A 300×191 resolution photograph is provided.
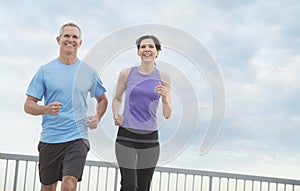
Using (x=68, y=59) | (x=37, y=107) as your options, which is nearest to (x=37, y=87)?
(x=37, y=107)

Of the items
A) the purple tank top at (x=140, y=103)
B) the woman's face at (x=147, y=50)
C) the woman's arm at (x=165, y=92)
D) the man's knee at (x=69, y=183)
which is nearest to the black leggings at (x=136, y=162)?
the purple tank top at (x=140, y=103)

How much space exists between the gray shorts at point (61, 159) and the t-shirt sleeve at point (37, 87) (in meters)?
0.44

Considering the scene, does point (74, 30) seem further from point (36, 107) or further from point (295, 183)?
point (295, 183)

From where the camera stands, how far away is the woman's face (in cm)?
433

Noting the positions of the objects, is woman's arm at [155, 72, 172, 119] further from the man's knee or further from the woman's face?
the man's knee

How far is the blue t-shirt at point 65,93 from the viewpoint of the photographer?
4.18 metres

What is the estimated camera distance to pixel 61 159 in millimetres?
4301

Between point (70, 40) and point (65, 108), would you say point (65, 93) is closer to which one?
point (65, 108)

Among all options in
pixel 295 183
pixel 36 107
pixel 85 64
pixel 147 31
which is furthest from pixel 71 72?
pixel 295 183

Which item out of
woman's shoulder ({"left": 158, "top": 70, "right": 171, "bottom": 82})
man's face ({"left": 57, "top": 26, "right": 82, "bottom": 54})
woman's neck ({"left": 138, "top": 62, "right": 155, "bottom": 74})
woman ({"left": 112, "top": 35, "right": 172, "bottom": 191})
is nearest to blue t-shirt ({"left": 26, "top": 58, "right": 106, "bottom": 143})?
man's face ({"left": 57, "top": 26, "right": 82, "bottom": 54})

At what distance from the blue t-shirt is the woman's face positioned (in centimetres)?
47

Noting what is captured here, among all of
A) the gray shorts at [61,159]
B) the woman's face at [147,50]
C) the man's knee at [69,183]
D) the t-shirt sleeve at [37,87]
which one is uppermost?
the woman's face at [147,50]

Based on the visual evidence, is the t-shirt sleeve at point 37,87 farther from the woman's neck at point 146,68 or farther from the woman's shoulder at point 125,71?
the woman's neck at point 146,68

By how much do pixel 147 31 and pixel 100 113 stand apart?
88 centimetres
